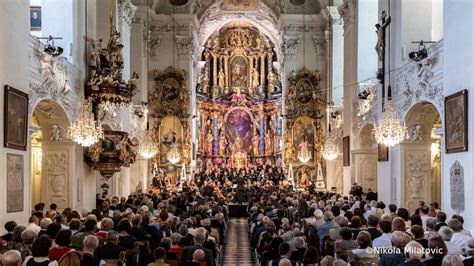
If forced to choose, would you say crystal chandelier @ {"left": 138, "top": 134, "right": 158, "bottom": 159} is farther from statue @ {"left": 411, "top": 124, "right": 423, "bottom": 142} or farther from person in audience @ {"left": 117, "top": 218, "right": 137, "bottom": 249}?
person in audience @ {"left": 117, "top": 218, "right": 137, "bottom": 249}

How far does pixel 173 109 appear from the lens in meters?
34.2

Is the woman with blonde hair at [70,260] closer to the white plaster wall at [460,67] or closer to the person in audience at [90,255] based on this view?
the person in audience at [90,255]

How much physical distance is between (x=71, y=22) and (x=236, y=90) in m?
28.5

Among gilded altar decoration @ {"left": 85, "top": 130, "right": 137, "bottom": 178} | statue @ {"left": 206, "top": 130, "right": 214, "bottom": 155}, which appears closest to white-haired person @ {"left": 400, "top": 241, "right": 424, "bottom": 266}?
gilded altar decoration @ {"left": 85, "top": 130, "right": 137, "bottom": 178}

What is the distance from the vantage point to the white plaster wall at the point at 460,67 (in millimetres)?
12445

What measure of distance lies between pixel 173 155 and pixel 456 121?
2188 cm

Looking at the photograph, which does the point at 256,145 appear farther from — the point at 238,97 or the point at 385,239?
the point at 385,239

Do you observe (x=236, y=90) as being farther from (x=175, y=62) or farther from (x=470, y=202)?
(x=470, y=202)

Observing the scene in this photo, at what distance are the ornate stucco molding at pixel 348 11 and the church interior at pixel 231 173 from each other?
112 mm

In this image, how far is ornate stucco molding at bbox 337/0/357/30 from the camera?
80.4 feet

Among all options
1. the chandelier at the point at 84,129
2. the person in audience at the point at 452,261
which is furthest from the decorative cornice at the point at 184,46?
the person in audience at the point at 452,261

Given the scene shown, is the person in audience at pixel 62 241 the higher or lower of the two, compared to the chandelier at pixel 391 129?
lower

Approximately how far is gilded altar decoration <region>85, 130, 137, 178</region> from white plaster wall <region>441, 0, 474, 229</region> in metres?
8.86

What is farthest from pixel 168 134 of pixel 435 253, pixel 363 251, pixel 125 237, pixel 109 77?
pixel 435 253
